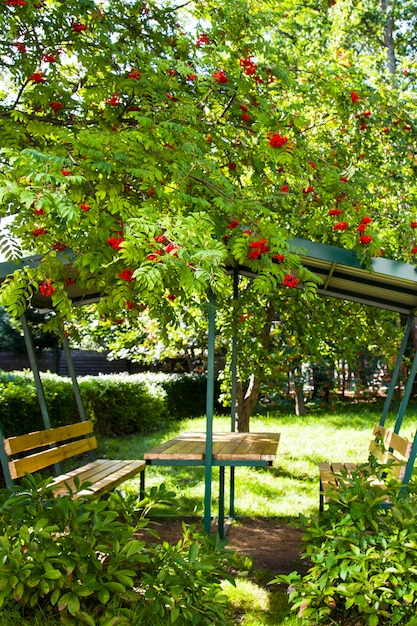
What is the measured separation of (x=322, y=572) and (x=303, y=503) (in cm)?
347

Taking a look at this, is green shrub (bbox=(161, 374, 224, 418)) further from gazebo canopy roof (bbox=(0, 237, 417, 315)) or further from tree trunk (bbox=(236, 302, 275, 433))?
gazebo canopy roof (bbox=(0, 237, 417, 315))

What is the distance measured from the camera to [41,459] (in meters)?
4.79

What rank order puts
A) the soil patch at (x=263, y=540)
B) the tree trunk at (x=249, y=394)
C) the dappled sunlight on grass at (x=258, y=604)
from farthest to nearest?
the tree trunk at (x=249, y=394) < the soil patch at (x=263, y=540) < the dappled sunlight on grass at (x=258, y=604)

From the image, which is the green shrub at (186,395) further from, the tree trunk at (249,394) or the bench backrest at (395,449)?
the bench backrest at (395,449)

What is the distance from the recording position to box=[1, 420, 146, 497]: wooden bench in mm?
4480

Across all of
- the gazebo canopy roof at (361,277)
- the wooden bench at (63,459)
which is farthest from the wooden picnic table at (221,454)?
the gazebo canopy roof at (361,277)

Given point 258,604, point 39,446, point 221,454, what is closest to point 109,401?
point 39,446

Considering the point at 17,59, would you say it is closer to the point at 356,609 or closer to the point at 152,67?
the point at 152,67

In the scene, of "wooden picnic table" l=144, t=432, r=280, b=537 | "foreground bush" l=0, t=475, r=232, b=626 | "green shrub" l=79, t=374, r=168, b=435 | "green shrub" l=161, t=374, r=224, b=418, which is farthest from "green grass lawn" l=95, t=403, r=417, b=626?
"green shrub" l=161, t=374, r=224, b=418

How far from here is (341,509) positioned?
394cm

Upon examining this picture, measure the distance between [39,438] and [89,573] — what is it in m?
1.99

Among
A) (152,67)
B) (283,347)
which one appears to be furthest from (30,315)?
(152,67)

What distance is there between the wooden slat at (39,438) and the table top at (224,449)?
91 cm

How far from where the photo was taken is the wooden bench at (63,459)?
4.48 metres
